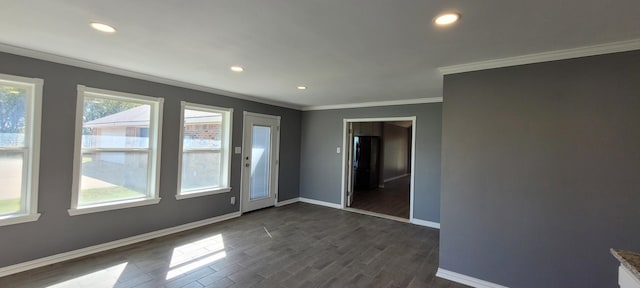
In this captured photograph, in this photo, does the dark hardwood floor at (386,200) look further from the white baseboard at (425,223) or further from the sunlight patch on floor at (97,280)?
the sunlight patch on floor at (97,280)

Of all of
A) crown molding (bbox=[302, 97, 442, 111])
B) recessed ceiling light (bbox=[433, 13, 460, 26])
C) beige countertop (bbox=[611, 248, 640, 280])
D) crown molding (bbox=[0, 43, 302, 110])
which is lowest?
beige countertop (bbox=[611, 248, 640, 280])

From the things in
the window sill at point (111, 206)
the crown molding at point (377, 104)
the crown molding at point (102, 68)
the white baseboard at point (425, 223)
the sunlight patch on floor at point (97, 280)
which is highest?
the crown molding at point (377, 104)

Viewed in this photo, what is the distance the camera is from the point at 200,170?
4562 millimetres

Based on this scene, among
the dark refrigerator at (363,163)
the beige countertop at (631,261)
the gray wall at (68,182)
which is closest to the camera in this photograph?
the beige countertop at (631,261)

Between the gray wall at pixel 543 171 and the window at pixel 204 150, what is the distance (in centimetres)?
359

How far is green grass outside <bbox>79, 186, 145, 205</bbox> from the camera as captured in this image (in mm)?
3311

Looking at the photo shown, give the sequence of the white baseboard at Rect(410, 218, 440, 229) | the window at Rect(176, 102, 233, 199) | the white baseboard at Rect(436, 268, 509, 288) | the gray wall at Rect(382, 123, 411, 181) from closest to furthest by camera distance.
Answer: the white baseboard at Rect(436, 268, 509, 288) → the window at Rect(176, 102, 233, 199) → the white baseboard at Rect(410, 218, 440, 229) → the gray wall at Rect(382, 123, 411, 181)

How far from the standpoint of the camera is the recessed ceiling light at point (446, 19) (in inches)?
69.8

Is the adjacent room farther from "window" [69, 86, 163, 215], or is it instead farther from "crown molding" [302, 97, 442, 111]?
"crown molding" [302, 97, 442, 111]

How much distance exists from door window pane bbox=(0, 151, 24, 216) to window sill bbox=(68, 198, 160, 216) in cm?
45

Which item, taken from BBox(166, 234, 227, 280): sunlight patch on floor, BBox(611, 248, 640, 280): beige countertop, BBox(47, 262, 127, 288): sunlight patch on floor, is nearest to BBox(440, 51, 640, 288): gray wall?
BBox(611, 248, 640, 280): beige countertop

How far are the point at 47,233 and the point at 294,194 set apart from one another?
420 cm

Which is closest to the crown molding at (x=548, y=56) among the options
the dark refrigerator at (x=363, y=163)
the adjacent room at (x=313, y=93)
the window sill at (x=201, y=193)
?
the adjacent room at (x=313, y=93)

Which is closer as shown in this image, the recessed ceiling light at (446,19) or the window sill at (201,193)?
the recessed ceiling light at (446,19)
